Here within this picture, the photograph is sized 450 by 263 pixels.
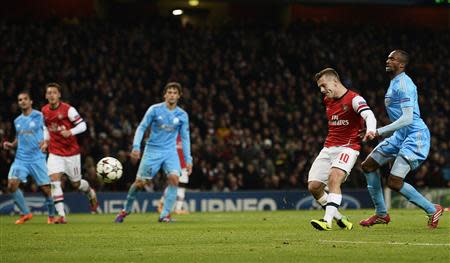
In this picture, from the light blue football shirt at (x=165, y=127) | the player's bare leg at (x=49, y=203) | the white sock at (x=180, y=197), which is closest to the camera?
the light blue football shirt at (x=165, y=127)

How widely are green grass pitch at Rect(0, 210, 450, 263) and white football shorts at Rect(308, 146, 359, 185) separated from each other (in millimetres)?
765

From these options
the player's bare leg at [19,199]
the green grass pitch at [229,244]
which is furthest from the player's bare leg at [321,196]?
the player's bare leg at [19,199]

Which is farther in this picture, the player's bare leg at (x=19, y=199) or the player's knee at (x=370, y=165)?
the player's bare leg at (x=19, y=199)

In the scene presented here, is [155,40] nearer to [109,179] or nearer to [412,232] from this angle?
[109,179]

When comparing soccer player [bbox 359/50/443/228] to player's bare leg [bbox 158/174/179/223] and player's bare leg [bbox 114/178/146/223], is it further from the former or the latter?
player's bare leg [bbox 114/178/146/223]

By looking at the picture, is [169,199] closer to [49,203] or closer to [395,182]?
[49,203]

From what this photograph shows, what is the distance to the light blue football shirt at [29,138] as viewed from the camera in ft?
61.1

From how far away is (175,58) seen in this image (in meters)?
33.8

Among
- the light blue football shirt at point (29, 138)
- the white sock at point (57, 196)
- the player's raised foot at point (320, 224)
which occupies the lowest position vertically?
the player's raised foot at point (320, 224)

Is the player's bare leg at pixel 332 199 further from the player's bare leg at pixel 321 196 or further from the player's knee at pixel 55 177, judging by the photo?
the player's knee at pixel 55 177

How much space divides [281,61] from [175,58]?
4.37 m

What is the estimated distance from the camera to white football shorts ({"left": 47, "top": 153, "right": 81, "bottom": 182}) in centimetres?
1722

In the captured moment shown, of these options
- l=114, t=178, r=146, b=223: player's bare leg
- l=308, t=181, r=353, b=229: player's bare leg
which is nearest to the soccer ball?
l=114, t=178, r=146, b=223: player's bare leg

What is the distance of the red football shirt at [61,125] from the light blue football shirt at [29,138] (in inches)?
50.9
